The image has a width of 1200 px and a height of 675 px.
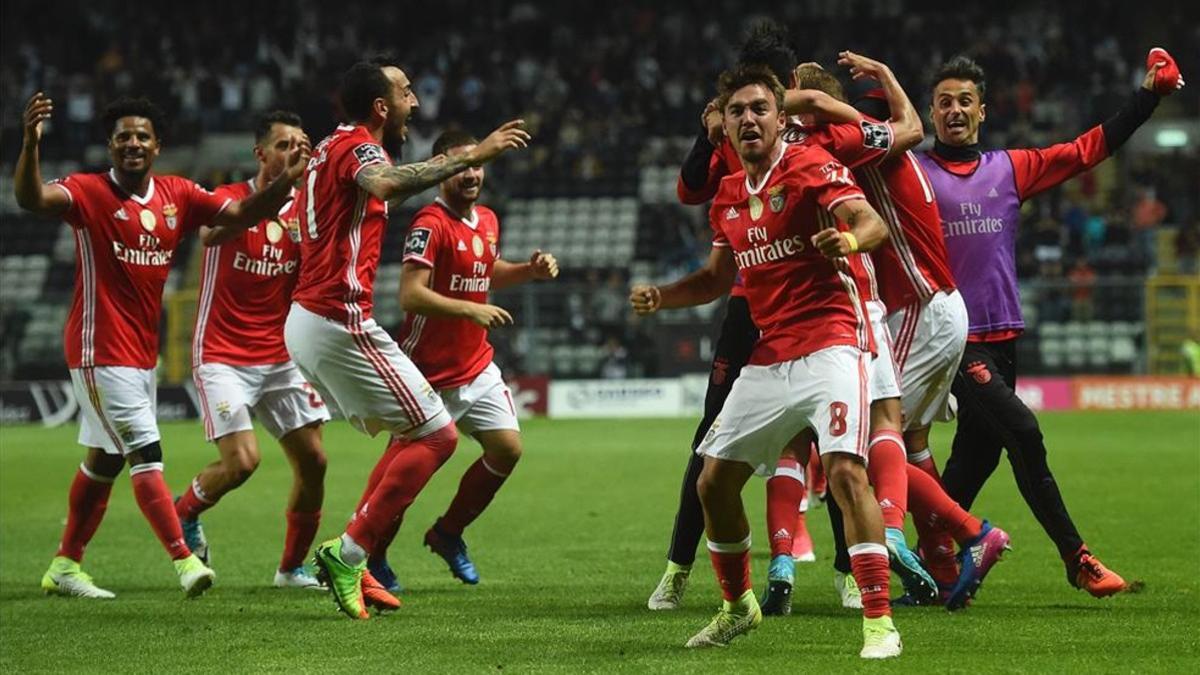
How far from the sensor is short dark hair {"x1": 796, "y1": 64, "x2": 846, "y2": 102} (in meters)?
8.10

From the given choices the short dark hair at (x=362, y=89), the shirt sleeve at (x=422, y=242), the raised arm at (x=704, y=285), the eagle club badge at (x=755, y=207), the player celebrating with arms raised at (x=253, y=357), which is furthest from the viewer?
the player celebrating with arms raised at (x=253, y=357)

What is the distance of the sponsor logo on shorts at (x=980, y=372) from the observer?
8.66 metres

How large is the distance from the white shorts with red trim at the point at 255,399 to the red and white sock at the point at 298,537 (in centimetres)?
51

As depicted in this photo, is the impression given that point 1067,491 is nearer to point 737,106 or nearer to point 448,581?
point 448,581

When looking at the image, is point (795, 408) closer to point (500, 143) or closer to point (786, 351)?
point (786, 351)

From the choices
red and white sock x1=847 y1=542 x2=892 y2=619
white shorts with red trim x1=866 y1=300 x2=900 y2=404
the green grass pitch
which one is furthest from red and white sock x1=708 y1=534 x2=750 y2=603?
white shorts with red trim x1=866 y1=300 x2=900 y2=404

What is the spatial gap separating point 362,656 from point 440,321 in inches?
114

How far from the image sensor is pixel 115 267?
30.8 ft

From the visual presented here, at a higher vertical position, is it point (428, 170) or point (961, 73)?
point (961, 73)

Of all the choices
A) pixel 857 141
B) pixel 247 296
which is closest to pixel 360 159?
pixel 857 141

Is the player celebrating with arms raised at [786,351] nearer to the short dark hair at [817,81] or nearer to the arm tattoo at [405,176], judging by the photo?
the short dark hair at [817,81]

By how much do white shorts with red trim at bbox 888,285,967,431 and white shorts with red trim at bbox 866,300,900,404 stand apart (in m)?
0.62

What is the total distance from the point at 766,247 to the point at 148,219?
12.9 ft

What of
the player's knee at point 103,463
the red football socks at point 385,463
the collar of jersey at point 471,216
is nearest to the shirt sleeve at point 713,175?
the collar of jersey at point 471,216
